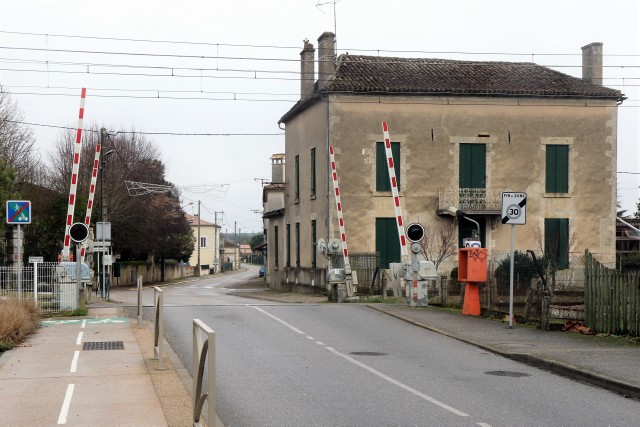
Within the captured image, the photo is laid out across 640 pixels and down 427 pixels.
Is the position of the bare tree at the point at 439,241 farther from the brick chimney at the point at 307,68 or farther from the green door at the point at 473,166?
the brick chimney at the point at 307,68

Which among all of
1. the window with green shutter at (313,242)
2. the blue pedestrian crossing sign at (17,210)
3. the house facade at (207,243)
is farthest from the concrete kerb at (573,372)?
the house facade at (207,243)

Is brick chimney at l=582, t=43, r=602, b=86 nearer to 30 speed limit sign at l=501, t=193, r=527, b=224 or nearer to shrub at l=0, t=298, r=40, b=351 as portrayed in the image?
30 speed limit sign at l=501, t=193, r=527, b=224

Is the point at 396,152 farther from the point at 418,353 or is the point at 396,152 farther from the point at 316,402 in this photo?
the point at 316,402

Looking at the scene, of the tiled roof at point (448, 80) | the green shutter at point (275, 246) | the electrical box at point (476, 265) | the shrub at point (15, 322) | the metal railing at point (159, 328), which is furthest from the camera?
the green shutter at point (275, 246)

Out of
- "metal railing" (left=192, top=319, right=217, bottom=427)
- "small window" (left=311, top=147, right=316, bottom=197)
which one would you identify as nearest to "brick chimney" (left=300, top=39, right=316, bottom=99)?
"small window" (left=311, top=147, right=316, bottom=197)

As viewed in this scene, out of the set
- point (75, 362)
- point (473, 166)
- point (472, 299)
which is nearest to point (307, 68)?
point (473, 166)

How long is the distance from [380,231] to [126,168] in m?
30.7

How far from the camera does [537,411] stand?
30.7 ft

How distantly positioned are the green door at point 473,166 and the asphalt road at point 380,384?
21125 millimetres

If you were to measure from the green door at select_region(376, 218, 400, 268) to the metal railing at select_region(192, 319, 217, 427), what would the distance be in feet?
97.9

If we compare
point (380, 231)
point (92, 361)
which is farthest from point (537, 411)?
point (380, 231)

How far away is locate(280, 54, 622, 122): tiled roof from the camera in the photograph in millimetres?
37188

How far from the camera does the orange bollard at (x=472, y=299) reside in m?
20.1

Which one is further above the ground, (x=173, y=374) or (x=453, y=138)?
(x=453, y=138)
